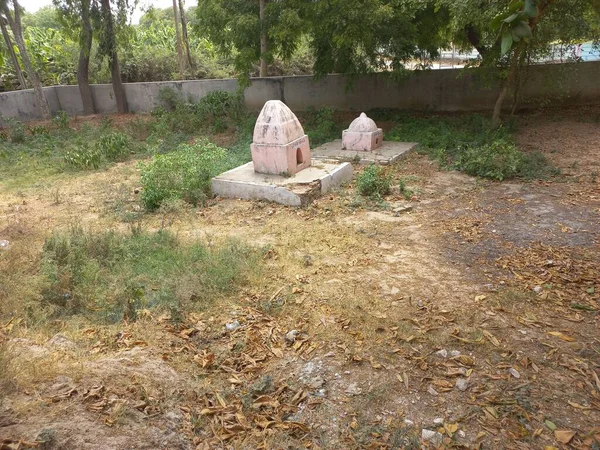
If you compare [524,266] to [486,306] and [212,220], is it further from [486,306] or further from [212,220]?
[212,220]

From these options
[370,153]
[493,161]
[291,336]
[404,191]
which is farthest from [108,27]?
[291,336]

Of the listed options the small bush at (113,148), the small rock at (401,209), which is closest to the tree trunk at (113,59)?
the small bush at (113,148)

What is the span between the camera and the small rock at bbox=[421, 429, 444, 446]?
110 inches

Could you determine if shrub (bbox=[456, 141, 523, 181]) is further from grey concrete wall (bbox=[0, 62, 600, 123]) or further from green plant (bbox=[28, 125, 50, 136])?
green plant (bbox=[28, 125, 50, 136])

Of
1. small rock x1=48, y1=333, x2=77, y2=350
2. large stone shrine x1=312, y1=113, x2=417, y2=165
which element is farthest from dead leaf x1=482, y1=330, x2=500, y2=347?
large stone shrine x1=312, y1=113, x2=417, y2=165

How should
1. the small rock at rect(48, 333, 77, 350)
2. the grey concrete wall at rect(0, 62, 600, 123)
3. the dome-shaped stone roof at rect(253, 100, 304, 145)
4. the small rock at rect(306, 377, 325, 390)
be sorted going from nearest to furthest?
the small rock at rect(306, 377, 325, 390) < the small rock at rect(48, 333, 77, 350) < the dome-shaped stone roof at rect(253, 100, 304, 145) < the grey concrete wall at rect(0, 62, 600, 123)

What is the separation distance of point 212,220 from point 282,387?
4.04m

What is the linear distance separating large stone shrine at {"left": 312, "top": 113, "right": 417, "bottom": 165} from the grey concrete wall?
254 centimetres

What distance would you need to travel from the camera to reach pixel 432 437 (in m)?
2.84

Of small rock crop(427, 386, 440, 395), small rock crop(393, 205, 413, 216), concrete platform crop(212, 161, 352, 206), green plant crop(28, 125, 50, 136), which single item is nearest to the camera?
small rock crop(427, 386, 440, 395)

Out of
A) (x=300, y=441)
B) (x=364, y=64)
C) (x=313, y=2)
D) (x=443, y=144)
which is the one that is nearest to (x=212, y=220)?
(x=300, y=441)

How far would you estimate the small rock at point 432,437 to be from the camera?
9.20 feet

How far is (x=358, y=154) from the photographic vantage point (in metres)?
10.0

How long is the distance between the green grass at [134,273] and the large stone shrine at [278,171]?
2.04m
